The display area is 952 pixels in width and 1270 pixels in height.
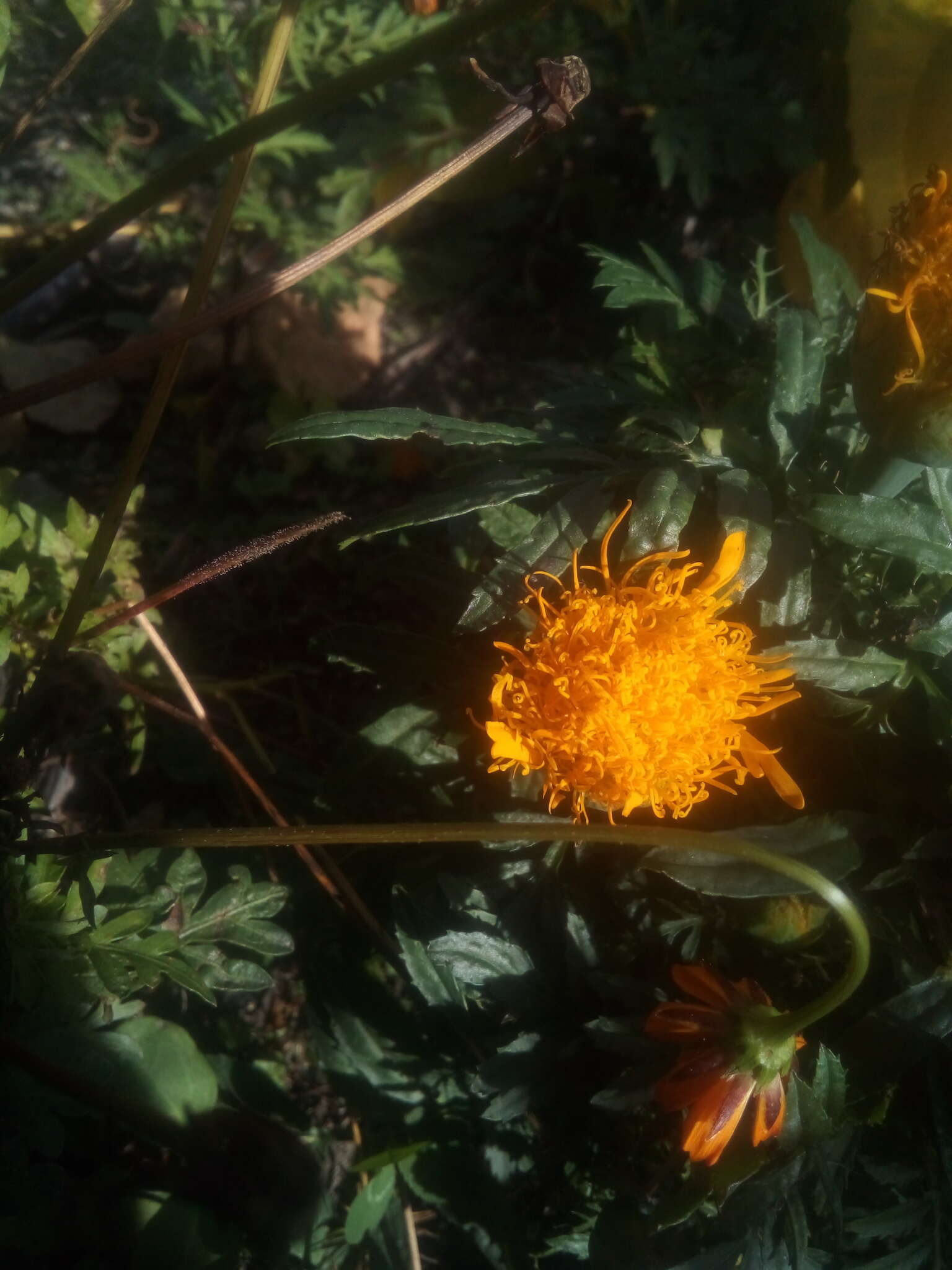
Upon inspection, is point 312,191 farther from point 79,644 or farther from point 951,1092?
point 951,1092

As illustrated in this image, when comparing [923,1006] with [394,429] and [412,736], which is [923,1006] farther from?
[394,429]

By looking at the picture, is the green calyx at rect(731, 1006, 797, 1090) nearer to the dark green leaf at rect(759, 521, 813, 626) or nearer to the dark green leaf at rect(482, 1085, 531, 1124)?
the dark green leaf at rect(482, 1085, 531, 1124)

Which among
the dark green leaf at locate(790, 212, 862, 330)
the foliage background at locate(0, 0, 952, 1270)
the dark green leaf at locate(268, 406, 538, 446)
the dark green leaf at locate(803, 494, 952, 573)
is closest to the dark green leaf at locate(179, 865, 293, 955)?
the foliage background at locate(0, 0, 952, 1270)

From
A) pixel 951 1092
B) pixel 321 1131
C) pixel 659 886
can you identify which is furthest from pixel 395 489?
pixel 951 1092

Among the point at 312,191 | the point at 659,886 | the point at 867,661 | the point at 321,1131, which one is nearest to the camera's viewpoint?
the point at 867,661

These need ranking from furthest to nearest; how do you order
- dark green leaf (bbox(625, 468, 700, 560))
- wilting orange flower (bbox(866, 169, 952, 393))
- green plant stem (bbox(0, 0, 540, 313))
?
dark green leaf (bbox(625, 468, 700, 560)), wilting orange flower (bbox(866, 169, 952, 393)), green plant stem (bbox(0, 0, 540, 313))

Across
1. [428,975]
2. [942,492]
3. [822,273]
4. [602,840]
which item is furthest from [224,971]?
[822,273]

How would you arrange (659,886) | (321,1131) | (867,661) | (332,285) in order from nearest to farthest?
1. (867,661)
2. (659,886)
3. (321,1131)
4. (332,285)
